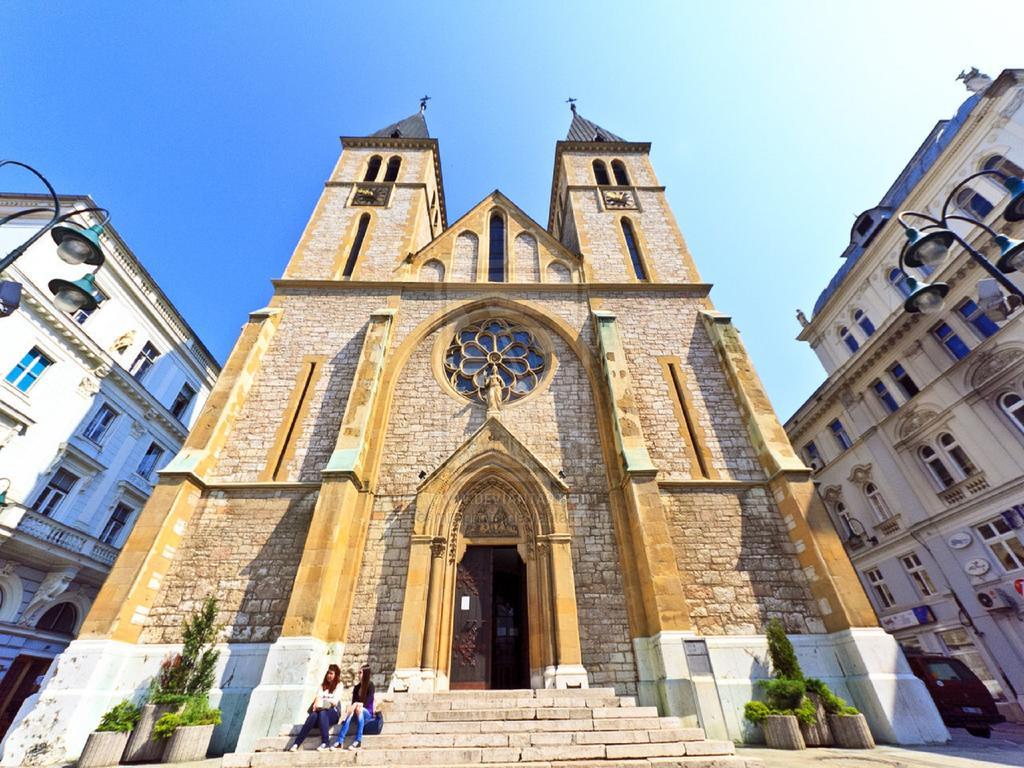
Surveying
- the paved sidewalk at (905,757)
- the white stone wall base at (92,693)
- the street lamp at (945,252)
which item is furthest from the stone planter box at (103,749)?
the street lamp at (945,252)

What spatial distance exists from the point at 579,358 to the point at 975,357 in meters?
13.1

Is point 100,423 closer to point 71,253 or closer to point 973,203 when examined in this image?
point 71,253

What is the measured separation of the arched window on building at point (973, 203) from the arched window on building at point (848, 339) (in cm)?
622

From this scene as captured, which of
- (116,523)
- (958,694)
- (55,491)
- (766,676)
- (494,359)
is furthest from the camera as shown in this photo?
(116,523)

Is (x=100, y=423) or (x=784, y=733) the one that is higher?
(x=100, y=423)

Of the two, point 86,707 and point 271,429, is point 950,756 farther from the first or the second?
point 271,429

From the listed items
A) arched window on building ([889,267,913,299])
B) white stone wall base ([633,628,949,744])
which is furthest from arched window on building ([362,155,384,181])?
arched window on building ([889,267,913,299])

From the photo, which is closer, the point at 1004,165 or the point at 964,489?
the point at 964,489

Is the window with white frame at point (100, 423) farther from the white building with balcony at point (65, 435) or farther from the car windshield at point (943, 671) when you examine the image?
the car windshield at point (943, 671)

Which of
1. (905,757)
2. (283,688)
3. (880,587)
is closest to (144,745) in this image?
(283,688)

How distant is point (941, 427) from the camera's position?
15047mm

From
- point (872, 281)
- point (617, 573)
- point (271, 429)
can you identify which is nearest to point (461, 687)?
point (617, 573)

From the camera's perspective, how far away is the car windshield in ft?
32.2

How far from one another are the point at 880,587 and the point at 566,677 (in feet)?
54.7
